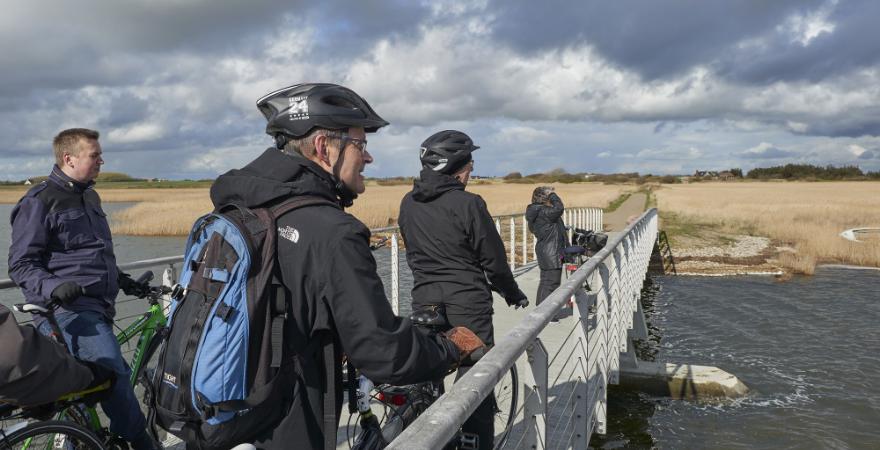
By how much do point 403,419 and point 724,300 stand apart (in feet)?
47.4

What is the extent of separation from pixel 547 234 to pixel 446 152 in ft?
13.6

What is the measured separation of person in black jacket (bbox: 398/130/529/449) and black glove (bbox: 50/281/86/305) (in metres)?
1.62

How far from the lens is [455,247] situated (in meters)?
3.23

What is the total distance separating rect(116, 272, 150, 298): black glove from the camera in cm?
365

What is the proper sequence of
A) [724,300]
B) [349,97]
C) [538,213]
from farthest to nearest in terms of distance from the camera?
1. [724,300]
2. [538,213]
3. [349,97]

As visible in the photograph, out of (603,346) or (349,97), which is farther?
(603,346)

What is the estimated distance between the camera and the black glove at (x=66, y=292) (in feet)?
9.30

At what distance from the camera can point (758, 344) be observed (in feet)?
37.1

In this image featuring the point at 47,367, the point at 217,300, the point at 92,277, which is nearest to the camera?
the point at 217,300

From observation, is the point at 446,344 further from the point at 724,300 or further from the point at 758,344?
the point at 724,300

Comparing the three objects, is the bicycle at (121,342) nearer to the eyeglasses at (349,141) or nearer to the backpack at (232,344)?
the backpack at (232,344)

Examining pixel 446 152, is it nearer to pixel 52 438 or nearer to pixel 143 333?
pixel 143 333

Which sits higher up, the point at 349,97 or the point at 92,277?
the point at 349,97

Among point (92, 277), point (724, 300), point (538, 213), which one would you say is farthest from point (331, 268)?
point (724, 300)
